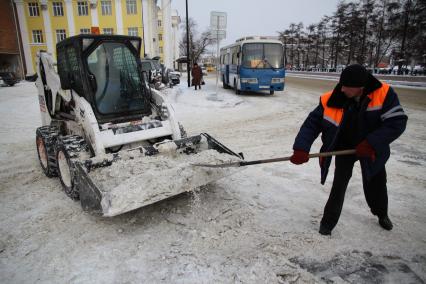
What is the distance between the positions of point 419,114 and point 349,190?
7858 millimetres

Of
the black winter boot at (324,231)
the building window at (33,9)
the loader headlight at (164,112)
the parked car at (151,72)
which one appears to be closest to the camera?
the black winter boot at (324,231)

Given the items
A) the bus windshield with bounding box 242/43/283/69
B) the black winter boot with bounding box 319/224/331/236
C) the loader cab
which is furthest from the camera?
the bus windshield with bounding box 242/43/283/69

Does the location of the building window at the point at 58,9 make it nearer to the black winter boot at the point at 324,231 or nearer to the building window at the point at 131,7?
the building window at the point at 131,7

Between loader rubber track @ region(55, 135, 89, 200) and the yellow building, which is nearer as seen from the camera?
loader rubber track @ region(55, 135, 89, 200)

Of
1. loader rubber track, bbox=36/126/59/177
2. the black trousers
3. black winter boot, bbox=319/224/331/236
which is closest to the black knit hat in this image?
the black trousers

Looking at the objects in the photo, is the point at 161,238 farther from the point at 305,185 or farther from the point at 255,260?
the point at 305,185

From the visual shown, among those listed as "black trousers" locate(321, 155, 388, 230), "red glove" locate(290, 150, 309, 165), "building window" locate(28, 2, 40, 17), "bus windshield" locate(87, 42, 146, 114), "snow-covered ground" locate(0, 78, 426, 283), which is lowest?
"snow-covered ground" locate(0, 78, 426, 283)

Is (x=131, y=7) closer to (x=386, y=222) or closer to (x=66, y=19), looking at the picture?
(x=66, y=19)

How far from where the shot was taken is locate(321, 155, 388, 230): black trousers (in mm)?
3127

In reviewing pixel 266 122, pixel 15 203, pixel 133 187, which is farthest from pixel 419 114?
pixel 15 203

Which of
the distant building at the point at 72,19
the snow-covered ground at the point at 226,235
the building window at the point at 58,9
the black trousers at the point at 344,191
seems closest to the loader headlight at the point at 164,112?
the snow-covered ground at the point at 226,235

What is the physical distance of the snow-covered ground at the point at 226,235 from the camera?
8.96 ft

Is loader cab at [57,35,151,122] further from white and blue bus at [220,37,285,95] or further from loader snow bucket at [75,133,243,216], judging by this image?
white and blue bus at [220,37,285,95]

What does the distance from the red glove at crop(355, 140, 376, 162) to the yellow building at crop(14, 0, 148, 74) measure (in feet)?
120
